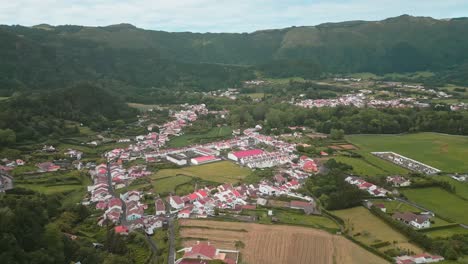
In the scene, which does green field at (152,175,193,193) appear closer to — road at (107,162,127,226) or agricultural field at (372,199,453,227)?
road at (107,162,127,226)

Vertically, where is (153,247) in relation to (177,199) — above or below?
below

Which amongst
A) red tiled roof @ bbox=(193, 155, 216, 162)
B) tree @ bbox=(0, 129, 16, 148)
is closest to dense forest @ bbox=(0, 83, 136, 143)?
tree @ bbox=(0, 129, 16, 148)

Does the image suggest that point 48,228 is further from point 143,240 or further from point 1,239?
point 143,240

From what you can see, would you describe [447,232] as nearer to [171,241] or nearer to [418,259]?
[418,259]

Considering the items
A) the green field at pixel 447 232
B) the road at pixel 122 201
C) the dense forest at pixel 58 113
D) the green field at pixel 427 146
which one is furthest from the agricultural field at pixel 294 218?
the dense forest at pixel 58 113

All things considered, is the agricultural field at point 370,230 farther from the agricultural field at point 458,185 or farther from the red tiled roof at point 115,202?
the red tiled roof at point 115,202

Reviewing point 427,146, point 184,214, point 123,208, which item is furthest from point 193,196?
point 427,146

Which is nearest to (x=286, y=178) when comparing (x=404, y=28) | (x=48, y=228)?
(x=48, y=228)

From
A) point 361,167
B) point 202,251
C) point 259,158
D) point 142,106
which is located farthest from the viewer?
point 142,106
